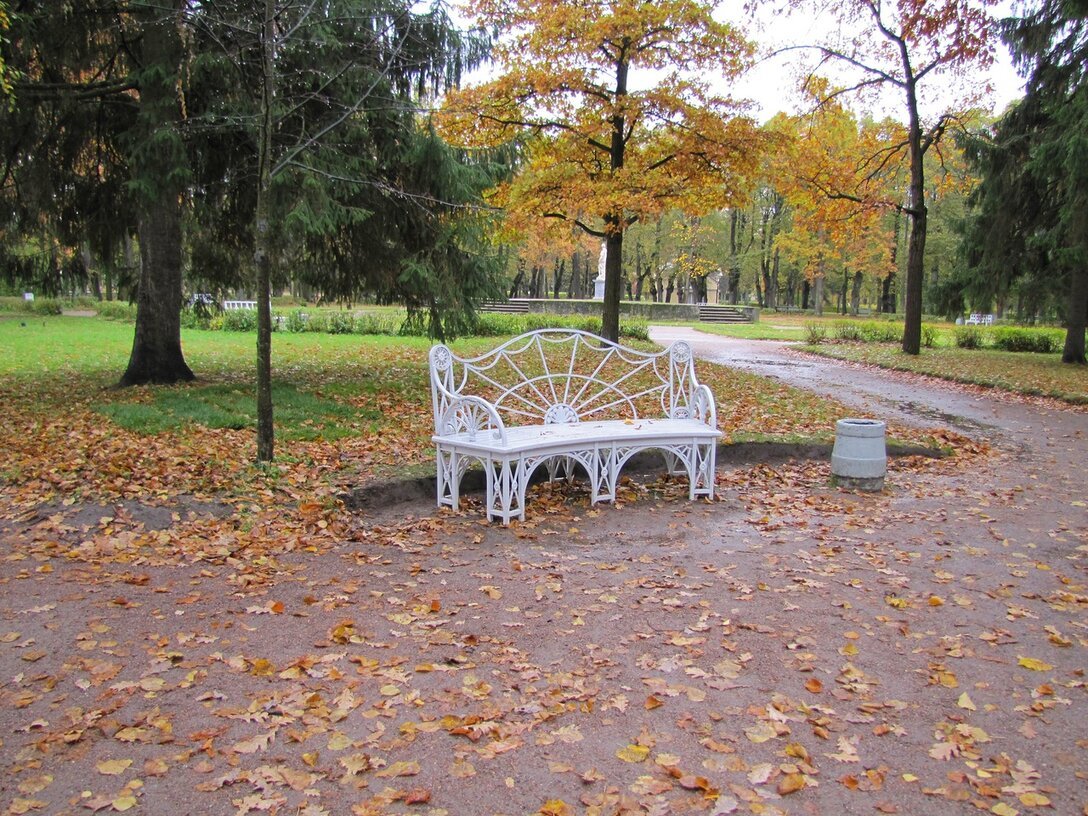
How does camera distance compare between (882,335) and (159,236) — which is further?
(882,335)

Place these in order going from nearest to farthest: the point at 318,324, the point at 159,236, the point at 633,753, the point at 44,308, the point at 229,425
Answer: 1. the point at 633,753
2. the point at 229,425
3. the point at 159,236
4. the point at 318,324
5. the point at 44,308

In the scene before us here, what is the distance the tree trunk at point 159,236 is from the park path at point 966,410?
9090 millimetres

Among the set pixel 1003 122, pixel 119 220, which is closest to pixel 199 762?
pixel 119 220

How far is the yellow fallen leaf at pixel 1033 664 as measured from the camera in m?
3.42

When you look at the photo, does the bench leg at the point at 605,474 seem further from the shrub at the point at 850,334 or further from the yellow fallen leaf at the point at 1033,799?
the shrub at the point at 850,334

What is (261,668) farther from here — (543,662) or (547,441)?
(547,441)

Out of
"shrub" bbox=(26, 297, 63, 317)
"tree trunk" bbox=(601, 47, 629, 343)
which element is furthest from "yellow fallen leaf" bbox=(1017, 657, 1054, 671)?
"shrub" bbox=(26, 297, 63, 317)

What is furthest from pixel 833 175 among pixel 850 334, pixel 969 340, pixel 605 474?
pixel 605 474

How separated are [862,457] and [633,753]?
4.79m

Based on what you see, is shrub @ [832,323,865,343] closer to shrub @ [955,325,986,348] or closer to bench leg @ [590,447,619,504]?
shrub @ [955,325,986,348]

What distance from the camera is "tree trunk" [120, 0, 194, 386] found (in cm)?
881

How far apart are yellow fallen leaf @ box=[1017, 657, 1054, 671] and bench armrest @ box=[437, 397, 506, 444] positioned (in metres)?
3.21

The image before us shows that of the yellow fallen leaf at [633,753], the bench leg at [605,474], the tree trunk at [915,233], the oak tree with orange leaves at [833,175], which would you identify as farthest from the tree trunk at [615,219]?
the yellow fallen leaf at [633,753]

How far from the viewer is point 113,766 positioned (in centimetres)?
260
